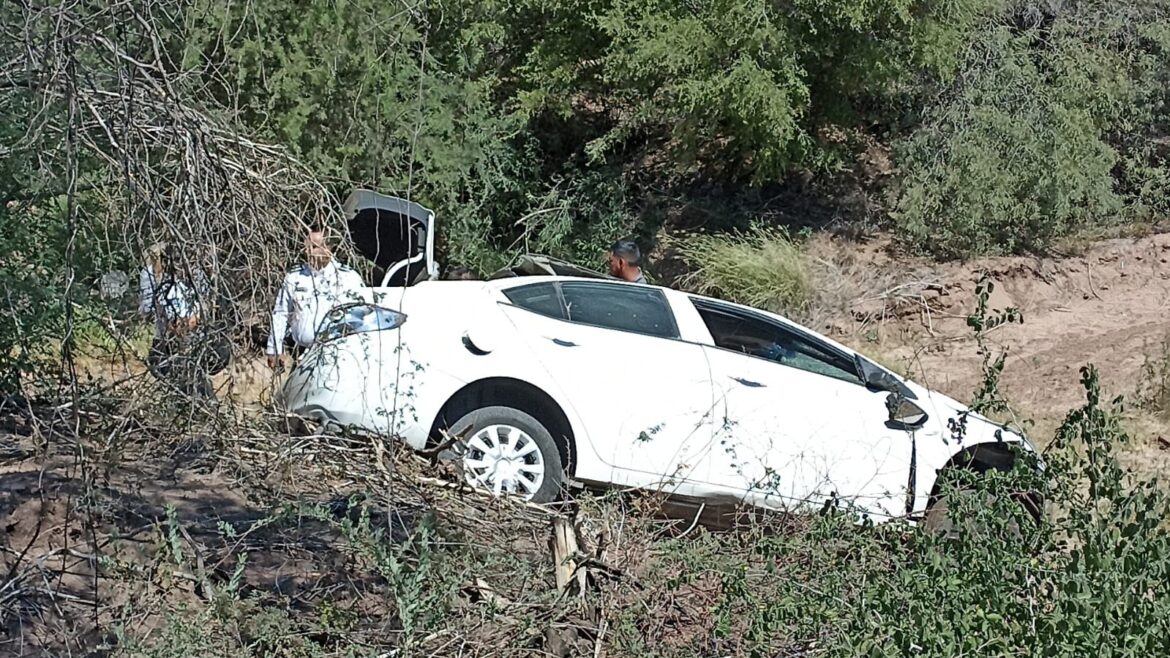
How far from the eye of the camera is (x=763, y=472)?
7301 millimetres

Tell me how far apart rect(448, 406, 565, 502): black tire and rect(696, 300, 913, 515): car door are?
858mm

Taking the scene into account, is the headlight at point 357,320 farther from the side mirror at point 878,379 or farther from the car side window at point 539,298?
the side mirror at point 878,379

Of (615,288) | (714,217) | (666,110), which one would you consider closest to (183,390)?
(615,288)

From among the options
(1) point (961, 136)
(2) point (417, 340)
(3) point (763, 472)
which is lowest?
(3) point (763, 472)

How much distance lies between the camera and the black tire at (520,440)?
7.21 meters

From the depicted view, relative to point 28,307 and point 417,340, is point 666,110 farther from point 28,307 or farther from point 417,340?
point 28,307

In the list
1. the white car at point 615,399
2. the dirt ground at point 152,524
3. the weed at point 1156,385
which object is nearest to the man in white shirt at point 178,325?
the dirt ground at point 152,524

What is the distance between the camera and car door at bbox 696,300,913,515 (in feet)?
24.1

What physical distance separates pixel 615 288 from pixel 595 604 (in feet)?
9.77

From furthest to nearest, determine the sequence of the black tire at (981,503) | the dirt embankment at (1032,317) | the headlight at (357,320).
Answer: the dirt embankment at (1032,317) → the headlight at (357,320) → the black tire at (981,503)

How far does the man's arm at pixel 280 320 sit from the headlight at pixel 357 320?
2.68ft

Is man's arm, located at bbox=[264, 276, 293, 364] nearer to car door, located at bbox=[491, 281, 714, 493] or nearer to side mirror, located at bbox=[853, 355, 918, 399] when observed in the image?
car door, located at bbox=[491, 281, 714, 493]

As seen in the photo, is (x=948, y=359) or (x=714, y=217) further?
(x=714, y=217)

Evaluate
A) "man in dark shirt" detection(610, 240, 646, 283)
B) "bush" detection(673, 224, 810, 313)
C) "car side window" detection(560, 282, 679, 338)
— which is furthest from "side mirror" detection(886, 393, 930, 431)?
"bush" detection(673, 224, 810, 313)
